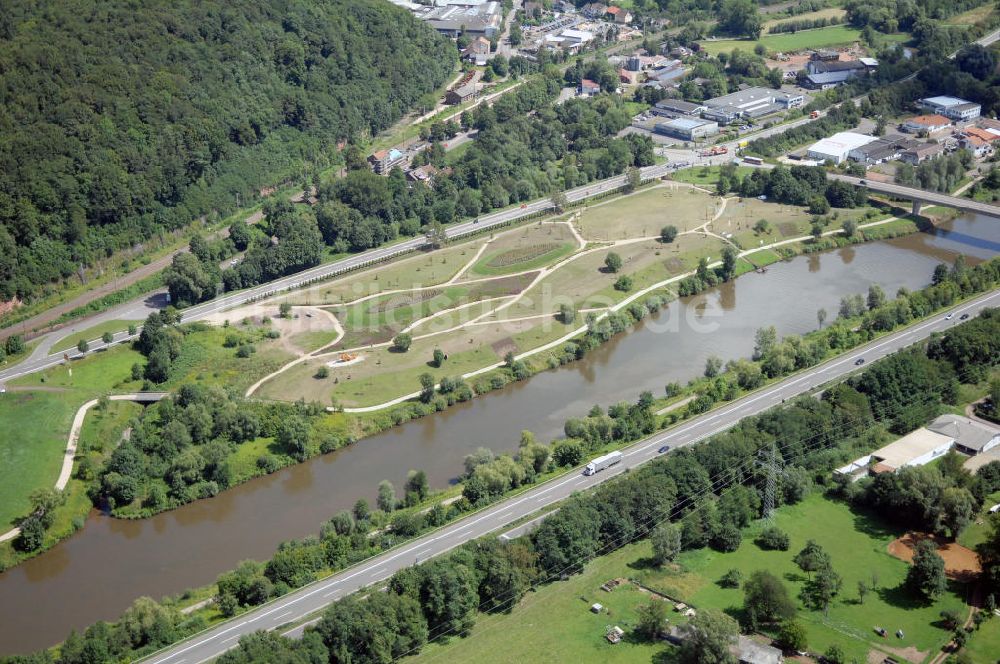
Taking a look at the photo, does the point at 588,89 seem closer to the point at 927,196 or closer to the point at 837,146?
the point at 837,146

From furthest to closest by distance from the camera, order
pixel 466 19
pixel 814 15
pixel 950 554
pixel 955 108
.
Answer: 1. pixel 814 15
2. pixel 466 19
3. pixel 955 108
4. pixel 950 554

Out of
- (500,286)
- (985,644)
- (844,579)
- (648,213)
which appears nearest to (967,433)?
(844,579)

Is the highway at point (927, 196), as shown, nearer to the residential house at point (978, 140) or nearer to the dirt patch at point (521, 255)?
the residential house at point (978, 140)

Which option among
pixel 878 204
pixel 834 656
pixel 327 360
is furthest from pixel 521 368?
pixel 878 204

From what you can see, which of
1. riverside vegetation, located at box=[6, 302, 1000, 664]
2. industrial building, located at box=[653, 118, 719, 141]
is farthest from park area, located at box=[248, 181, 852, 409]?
industrial building, located at box=[653, 118, 719, 141]

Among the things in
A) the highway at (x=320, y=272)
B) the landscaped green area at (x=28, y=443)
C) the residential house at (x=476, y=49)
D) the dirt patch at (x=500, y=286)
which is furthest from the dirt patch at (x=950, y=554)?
the residential house at (x=476, y=49)

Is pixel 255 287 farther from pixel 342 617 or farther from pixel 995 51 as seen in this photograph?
pixel 995 51
